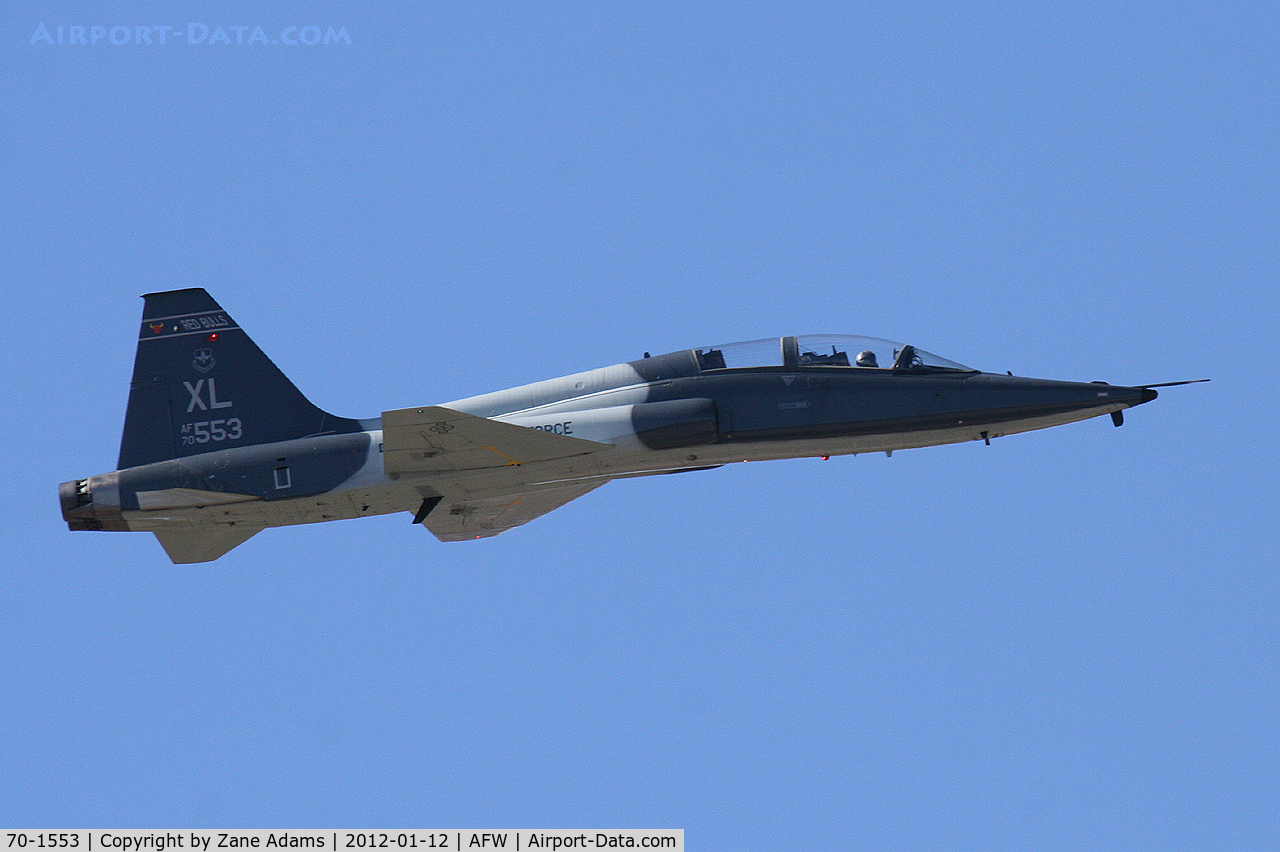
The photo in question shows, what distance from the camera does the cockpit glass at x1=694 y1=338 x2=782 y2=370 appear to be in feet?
72.0

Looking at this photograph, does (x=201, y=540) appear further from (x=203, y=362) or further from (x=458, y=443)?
(x=458, y=443)

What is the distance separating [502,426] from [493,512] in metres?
3.61

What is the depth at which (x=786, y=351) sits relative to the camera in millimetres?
22016

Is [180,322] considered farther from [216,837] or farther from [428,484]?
[216,837]

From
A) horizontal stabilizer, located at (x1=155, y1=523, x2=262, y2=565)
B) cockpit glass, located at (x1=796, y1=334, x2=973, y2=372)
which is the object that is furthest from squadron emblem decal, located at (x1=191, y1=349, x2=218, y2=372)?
cockpit glass, located at (x1=796, y1=334, x2=973, y2=372)

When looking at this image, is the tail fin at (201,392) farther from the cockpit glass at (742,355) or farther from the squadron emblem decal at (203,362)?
the cockpit glass at (742,355)

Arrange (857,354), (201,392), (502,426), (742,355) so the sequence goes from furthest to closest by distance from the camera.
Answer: (201,392)
(742,355)
(857,354)
(502,426)

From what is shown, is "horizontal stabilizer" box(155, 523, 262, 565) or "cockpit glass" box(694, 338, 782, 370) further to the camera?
"horizontal stabilizer" box(155, 523, 262, 565)

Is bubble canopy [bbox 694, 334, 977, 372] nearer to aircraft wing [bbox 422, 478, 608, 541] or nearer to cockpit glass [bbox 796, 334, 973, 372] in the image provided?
cockpit glass [bbox 796, 334, 973, 372]

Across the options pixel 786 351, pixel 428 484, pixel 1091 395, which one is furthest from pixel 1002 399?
pixel 428 484

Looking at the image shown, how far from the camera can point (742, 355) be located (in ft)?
72.5

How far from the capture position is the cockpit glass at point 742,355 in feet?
72.0

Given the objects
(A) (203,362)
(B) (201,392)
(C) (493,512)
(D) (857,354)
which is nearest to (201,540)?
(B) (201,392)

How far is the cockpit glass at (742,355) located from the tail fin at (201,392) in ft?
17.5
